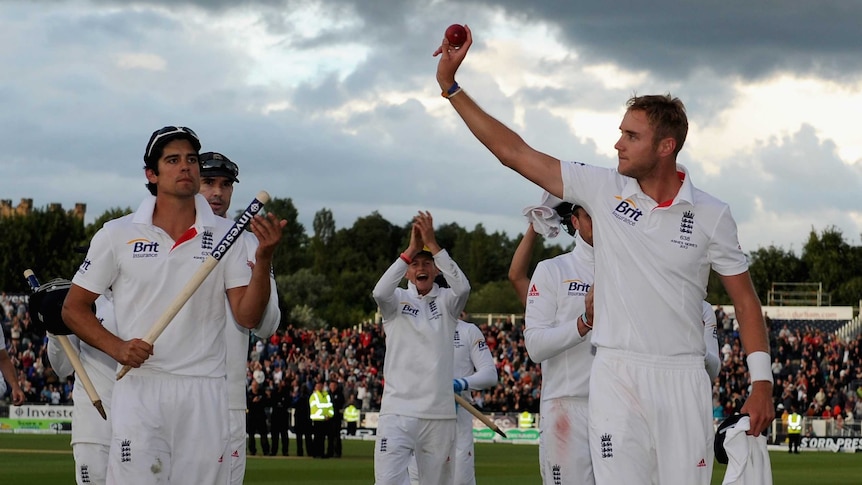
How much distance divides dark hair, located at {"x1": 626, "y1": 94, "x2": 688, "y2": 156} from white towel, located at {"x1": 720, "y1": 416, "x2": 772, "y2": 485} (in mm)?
1560

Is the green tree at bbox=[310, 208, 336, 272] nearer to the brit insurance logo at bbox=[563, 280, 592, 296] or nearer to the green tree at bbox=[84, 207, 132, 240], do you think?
the green tree at bbox=[84, 207, 132, 240]

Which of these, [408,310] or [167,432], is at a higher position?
[408,310]

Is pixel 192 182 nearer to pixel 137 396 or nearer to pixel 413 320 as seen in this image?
pixel 137 396

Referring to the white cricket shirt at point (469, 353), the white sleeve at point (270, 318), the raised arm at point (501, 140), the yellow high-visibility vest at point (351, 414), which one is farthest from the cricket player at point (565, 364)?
the yellow high-visibility vest at point (351, 414)

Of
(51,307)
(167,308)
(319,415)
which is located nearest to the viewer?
(167,308)

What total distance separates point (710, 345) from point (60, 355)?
5.08 m

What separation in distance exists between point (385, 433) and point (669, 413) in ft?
19.5

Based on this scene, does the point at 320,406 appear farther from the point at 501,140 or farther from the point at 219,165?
the point at 501,140

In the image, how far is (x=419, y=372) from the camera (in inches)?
504

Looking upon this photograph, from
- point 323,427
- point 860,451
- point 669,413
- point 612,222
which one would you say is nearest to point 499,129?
point 612,222

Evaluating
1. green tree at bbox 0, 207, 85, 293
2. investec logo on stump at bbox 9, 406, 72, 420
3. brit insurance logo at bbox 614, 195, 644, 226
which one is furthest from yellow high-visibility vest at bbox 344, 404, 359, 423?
green tree at bbox 0, 207, 85, 293

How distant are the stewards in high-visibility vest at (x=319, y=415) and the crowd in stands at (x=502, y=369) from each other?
20.8 ft

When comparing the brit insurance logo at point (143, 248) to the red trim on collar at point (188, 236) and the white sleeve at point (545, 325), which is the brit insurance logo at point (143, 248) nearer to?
the red trim on collar at point (188, 236)

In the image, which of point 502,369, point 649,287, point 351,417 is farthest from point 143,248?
point 502,369
